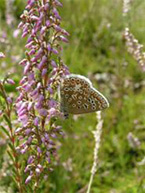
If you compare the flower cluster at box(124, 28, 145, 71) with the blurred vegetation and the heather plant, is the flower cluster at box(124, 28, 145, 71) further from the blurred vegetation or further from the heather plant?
the heather plant

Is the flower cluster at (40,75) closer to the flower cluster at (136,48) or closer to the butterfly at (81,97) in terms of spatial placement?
the butterfly at (81,97)

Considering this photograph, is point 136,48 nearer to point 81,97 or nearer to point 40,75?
point 81,97

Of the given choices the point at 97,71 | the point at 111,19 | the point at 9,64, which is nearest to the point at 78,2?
the point at 111,19

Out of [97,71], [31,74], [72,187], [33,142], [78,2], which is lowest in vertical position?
[72,187]

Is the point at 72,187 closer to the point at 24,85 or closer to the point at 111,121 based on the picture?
the point at 111,121

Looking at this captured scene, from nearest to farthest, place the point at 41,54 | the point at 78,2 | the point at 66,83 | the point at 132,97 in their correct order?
1. the point at 41,54
2. the point at 66,83
3. the point at 132,97
4. the point at 78,2

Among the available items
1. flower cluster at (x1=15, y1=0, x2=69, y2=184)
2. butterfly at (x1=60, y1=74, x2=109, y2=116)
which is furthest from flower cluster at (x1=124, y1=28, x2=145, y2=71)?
flower cluster at (x1=15, y1=0, x2=69, y2=184)
